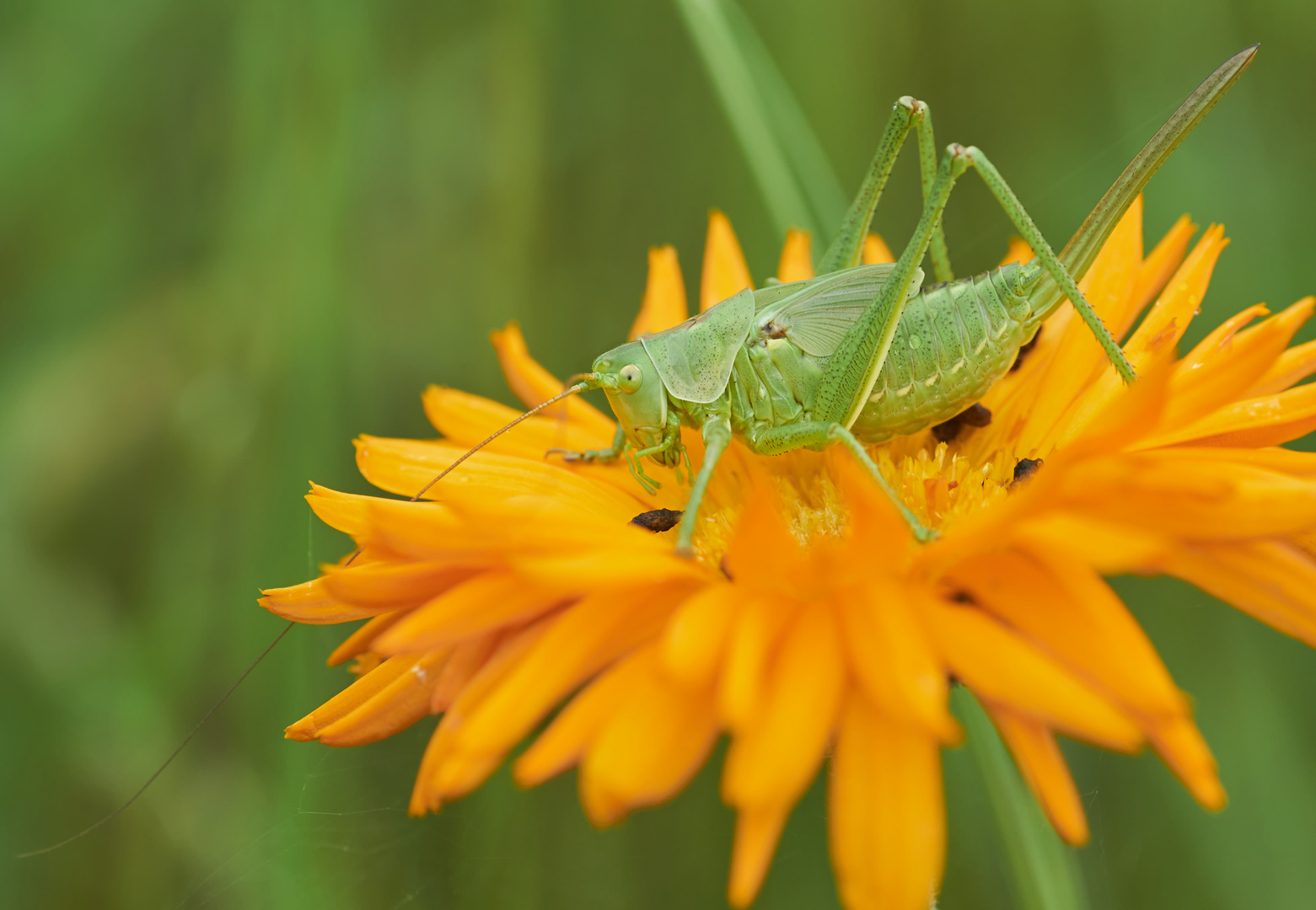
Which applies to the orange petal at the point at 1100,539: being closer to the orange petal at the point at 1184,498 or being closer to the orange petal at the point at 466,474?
the orange petal at the point at 1184,498

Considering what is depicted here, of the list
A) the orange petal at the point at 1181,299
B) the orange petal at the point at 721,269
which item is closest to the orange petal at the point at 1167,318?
the orange petal at the point at 1181,299

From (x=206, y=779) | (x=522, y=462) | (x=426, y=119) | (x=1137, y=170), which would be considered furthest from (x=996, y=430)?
(x=426, y=119)

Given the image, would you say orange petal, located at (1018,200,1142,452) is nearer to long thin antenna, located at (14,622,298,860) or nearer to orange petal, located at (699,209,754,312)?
orange petal, located at (699,209,754,312)

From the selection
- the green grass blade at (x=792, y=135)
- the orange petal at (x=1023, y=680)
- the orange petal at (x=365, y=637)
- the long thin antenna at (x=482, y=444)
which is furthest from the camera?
the green grass blade at (x=792, y=135)

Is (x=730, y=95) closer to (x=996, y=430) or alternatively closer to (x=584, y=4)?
(x=996, y=430)

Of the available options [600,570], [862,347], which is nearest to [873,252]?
[862,347]

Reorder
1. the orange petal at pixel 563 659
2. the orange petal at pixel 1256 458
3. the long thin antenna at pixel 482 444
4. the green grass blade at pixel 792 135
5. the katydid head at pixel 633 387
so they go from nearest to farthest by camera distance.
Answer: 1. the orange petal at pixel 563 659
2. the orange petal at pixel 1256 458
3. the long thin antenna at pixel 482 444
4. the katydid head at pixel 633 387
5. the green grass blade at pixel 792 135

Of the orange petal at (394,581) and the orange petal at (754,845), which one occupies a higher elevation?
the orange petal at (394,581)
